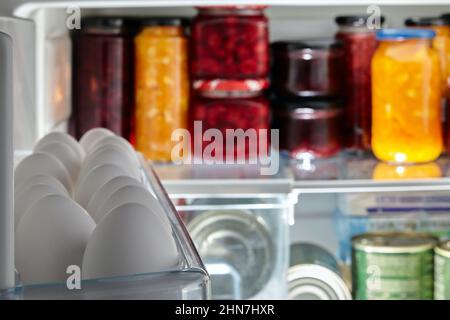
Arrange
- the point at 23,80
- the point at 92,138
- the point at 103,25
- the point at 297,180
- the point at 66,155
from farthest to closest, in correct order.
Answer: the point at 103,25 → the point at 297,180 → the point at 23,80 → the point at 92,138 → the point at 66,155

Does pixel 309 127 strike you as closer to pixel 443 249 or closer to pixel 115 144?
pixel 443 249

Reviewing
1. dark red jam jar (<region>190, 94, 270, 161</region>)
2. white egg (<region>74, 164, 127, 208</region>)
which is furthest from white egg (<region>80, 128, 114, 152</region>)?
dark red jam jar (<region>190, 94, 270, 161</region>)

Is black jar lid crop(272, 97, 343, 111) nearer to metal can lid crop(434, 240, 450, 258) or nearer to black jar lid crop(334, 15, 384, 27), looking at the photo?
black jar lid crop(334, 15, 384, 27)

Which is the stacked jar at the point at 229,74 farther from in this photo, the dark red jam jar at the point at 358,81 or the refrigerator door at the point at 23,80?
the refrigerator door at the point at 23,80

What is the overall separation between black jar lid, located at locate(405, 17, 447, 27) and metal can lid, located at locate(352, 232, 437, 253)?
371mm

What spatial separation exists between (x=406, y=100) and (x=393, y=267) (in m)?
0.29

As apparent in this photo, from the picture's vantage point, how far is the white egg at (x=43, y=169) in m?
0.67

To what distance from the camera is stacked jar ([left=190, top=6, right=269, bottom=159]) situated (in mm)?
1504

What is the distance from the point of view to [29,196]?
0.56 metres

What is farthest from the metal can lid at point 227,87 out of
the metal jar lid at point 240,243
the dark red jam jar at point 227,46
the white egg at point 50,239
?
the white egg at point 50,239

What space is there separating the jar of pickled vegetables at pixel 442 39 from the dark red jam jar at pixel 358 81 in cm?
9

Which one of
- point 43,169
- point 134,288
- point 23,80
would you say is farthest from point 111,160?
point 23,80

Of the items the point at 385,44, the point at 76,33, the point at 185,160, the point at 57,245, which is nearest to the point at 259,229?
the point at 185,160
